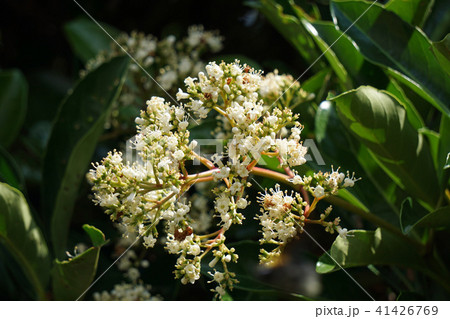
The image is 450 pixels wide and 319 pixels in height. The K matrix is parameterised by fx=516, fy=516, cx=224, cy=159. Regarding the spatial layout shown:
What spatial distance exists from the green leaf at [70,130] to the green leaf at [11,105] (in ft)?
1.85

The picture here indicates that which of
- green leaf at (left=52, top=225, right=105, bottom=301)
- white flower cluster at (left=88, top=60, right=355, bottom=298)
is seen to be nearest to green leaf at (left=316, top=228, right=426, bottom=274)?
white flower cluster at (left=88, top=60, right=355, bottom=298)

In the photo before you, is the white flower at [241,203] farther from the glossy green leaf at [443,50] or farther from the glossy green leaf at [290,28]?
the glossy green leaf at [290,28]

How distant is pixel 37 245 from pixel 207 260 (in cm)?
52

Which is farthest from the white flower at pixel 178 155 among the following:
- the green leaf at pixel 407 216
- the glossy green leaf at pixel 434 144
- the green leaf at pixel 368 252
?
the glossy green leaf at pixel 434 144

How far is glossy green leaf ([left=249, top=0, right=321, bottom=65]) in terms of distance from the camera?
58.2 inches

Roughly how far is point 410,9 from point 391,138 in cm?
42

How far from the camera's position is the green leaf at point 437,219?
3.34ft

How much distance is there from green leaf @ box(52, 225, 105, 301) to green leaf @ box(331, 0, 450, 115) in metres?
0.78

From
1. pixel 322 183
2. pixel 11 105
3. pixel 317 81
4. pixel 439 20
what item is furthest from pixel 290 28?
pixel 11 105

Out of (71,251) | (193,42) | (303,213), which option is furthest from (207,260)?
(193,42)

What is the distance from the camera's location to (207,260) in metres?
1.11

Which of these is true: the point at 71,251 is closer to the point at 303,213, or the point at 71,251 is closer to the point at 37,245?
the point at 37,245

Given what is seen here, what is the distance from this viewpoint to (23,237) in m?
1.30

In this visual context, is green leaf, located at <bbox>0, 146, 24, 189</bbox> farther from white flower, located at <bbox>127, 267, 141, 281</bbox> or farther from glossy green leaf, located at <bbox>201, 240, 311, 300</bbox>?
glossy green leaf, located at <bbox>201, 240, 311, 300</bbox>
